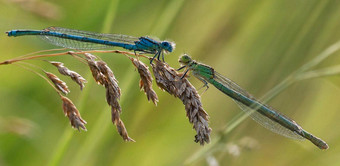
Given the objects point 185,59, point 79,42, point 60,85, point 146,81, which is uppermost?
point 185,59

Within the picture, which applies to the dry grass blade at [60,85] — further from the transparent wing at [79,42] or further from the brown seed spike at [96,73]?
the transparent wing at [79,42]

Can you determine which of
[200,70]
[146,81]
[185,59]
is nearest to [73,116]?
[146,81]

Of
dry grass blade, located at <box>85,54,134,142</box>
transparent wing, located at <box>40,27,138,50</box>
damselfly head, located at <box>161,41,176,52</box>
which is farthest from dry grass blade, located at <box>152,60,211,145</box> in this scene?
damselfly head, located at <box>161,41,176,52</box>

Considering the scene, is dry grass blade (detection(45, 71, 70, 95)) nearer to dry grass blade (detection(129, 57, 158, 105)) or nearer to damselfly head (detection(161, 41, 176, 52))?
dry grass blade (detection(129, 57, 158, 105))

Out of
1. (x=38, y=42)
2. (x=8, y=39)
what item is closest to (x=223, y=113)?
(x=38, y=42)

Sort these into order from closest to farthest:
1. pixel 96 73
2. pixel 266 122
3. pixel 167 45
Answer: pixel 96 73 < pixel 167 45 < pixel 266 122

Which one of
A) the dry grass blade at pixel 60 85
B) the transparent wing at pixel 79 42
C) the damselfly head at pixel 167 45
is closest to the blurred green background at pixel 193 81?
the damselfly head at pixel 167 45

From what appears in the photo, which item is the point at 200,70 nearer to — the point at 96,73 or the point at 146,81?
the point at 146,81
